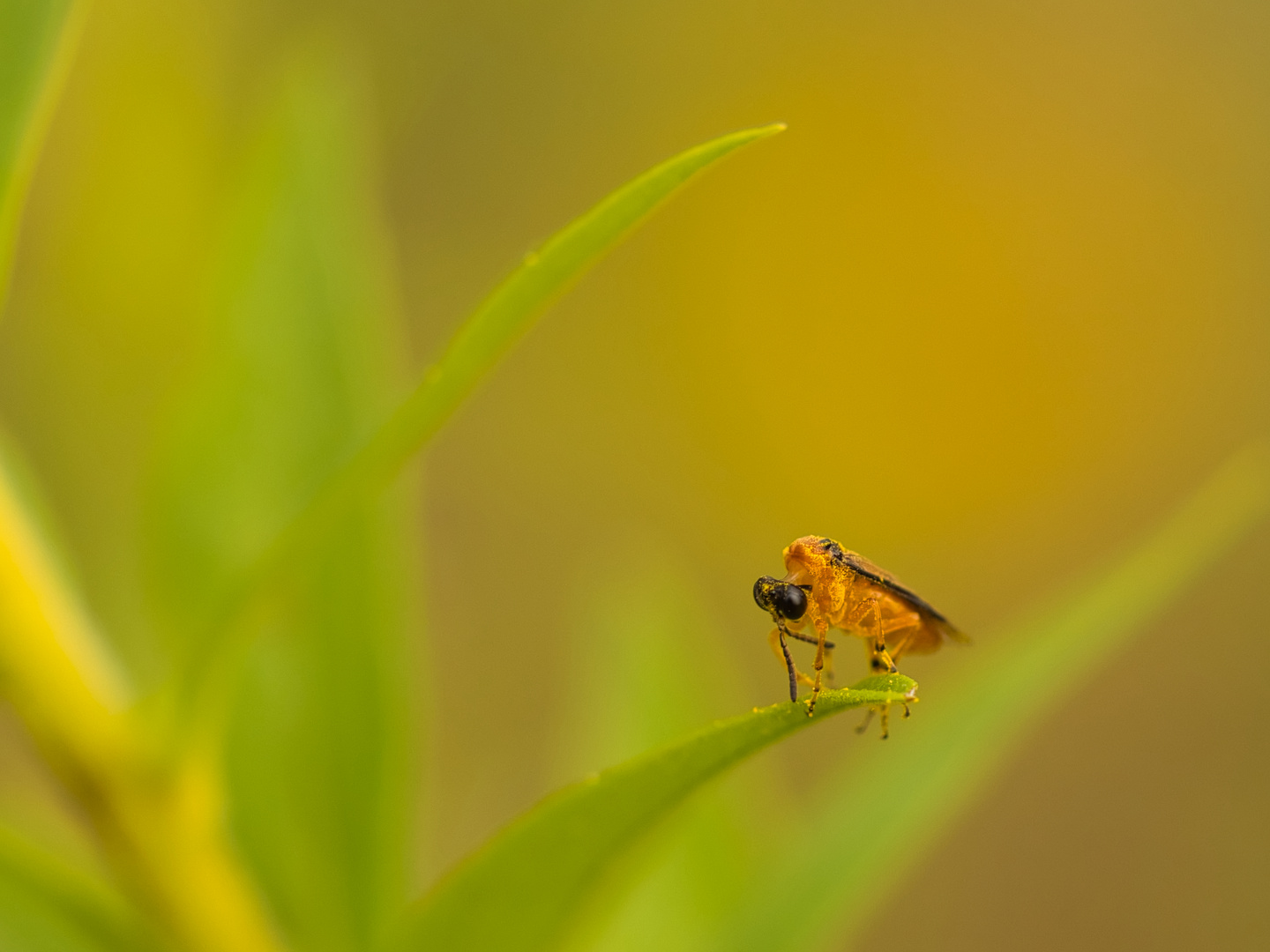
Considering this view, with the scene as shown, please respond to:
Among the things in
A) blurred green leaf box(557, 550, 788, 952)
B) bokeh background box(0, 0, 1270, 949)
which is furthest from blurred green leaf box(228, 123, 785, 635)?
bokeh background box(0, 0, 1270, 949)

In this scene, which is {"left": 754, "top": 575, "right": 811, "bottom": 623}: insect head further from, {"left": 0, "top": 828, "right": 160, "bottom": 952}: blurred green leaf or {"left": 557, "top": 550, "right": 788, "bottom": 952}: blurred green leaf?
{"left": 0, "top": 828, "right": 160, "bottom": 952}: blurred green leaf

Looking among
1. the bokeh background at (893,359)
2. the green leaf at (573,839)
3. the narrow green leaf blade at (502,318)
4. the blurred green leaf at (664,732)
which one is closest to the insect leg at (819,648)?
the blurred green leaf at (664,732)

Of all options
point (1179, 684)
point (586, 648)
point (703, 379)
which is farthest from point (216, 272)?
point (1179, 684)

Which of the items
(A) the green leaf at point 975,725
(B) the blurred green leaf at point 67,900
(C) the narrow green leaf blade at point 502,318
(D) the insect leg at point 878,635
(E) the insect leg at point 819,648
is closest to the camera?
(C) the narrow green leaf blade at point 502,318

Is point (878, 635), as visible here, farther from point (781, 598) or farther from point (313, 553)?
point (313, 553)

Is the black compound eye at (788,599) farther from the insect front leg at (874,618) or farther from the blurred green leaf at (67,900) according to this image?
the blurred green leaf at (67,900)

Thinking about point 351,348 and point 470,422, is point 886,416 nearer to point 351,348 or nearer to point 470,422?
point 470,422
